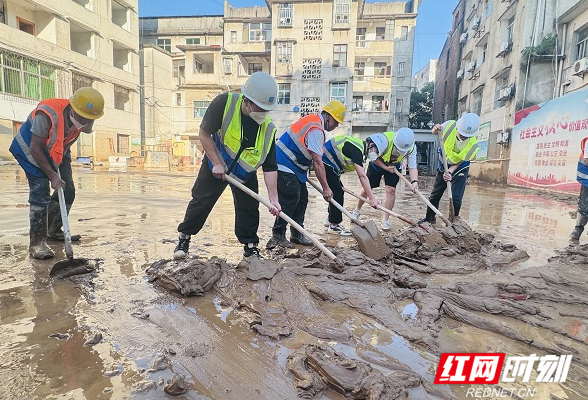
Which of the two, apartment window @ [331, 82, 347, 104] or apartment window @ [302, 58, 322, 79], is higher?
apartment window @ [302, 58, 322, 79]

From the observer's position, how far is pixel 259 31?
94.0 feet

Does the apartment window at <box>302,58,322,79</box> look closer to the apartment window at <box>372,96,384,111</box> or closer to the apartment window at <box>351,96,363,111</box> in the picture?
the apartment window at <box>351,96,363,111</box>

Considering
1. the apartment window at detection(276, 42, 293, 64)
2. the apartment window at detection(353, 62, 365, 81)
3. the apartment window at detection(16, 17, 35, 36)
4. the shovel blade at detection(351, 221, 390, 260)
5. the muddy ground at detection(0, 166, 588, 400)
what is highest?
the apartment window at detection(276, 42, 293, 64)

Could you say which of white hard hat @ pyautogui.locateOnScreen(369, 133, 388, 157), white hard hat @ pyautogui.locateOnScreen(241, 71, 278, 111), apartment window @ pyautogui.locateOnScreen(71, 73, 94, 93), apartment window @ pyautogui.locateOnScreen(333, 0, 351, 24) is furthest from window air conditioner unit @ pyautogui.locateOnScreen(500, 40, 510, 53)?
apartment window @ pyautogui.locateOnScreen(71, 73, 94, 93)

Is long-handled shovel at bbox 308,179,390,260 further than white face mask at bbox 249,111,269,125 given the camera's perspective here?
Yes

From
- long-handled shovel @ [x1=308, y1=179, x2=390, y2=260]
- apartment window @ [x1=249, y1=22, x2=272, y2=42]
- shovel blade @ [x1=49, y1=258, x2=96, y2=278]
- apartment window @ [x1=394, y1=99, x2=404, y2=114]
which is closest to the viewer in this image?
shovel blade @ [x1=49, y1=258, x2=96, y2=278]

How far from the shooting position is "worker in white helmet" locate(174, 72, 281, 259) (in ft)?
9.23

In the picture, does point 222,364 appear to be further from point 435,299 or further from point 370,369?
point 435,299

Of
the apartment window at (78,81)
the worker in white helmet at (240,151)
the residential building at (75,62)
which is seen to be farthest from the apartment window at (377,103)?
the worker in white helmet at (240,151)

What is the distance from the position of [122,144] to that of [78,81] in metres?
4.56

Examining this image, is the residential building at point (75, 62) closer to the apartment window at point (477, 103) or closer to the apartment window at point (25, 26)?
the apartment window at point (25, 26)

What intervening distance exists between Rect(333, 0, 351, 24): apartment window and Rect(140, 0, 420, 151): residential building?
63 mm

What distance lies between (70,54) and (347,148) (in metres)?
21.1

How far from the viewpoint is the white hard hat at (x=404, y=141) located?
484 cm
